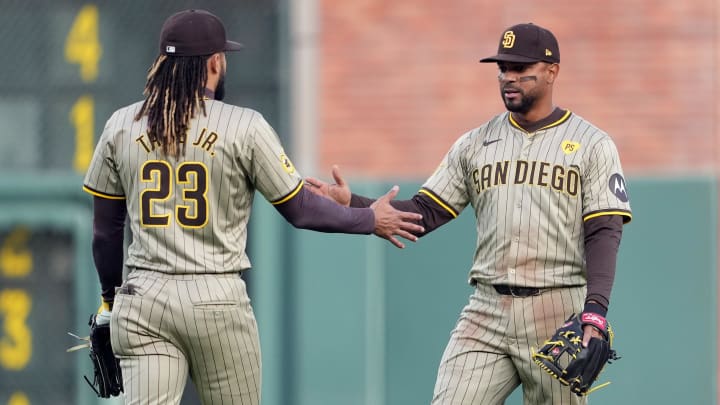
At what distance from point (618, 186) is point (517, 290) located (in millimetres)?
505

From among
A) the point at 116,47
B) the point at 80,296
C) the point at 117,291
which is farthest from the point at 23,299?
the point at 117,291

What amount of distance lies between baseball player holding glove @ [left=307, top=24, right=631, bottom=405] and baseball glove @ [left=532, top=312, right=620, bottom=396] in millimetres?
19

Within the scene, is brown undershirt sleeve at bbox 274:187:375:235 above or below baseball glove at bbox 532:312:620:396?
above

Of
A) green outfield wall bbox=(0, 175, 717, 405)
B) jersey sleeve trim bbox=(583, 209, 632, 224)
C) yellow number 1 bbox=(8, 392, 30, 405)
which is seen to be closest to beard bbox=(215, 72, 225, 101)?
jersey sleeve trim bbox=(583, 209, 632, 224)

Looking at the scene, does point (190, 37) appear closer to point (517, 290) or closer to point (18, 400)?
point (517, 290)

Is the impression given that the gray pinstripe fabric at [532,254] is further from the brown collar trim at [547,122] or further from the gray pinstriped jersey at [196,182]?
the gray pinstriped jersey at [196,182]

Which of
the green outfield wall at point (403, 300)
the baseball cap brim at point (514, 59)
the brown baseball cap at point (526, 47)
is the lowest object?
the green outfield wall at point (403, 300)

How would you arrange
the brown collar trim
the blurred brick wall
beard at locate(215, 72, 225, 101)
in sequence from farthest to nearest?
1. the blurred brick wall
2. the brown collar trim
3. beard at locate(215, 72, 225, 101)

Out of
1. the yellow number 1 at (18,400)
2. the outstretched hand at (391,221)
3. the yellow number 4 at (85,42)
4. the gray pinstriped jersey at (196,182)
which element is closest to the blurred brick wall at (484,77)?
the yellow number 4 at (85,42)

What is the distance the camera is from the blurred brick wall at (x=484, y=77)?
7.98 m

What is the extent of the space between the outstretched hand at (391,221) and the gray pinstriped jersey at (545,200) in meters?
0.27

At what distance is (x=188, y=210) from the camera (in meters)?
4.62

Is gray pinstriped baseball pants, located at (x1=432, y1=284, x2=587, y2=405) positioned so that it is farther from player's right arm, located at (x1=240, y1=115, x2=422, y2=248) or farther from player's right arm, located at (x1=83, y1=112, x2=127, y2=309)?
player's right arm, located at (x1=83, y1=112, x2=127, y2=309)

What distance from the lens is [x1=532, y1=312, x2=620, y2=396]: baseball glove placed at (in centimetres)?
479
